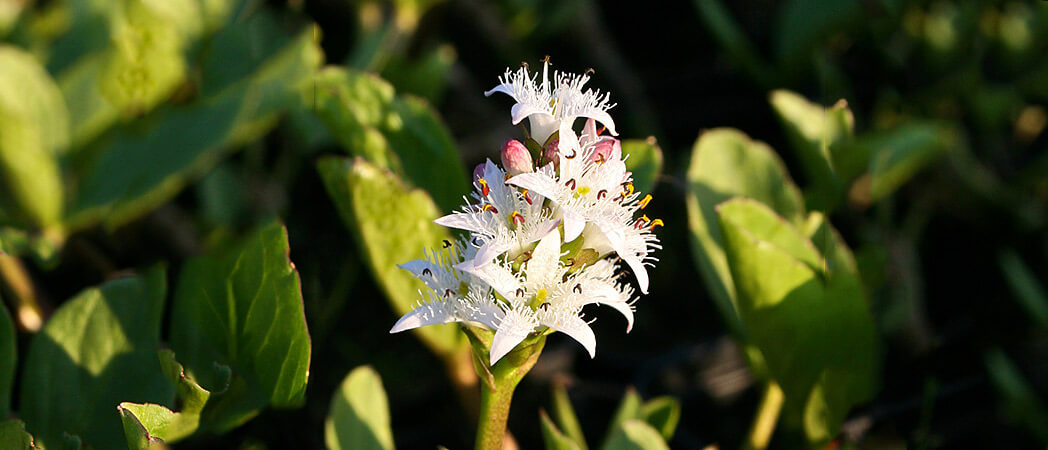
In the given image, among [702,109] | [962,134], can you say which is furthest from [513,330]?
[702,109]

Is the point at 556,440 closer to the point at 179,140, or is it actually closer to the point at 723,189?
the point at 723,189

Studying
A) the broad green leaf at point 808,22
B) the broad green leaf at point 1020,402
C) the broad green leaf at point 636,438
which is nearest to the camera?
the broad green leaf at point 636,438

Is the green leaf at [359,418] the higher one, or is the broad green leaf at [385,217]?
the broad green leaf at [385,217]

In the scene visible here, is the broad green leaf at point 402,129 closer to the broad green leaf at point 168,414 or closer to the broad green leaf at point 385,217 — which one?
the broad green leaf at point 385,217

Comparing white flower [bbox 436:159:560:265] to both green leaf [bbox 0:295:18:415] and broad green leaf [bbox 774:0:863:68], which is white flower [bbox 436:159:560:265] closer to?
green leaf [bbox 0:295:18:415]

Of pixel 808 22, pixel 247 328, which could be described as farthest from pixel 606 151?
pixel 808 22

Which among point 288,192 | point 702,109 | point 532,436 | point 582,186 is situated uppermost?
point 582,186

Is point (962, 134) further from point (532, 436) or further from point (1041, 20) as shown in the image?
point (532, 436)

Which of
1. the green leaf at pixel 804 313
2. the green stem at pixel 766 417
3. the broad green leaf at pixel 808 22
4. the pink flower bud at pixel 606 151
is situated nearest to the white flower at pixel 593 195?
the pink flower bud at pixel 606 151
